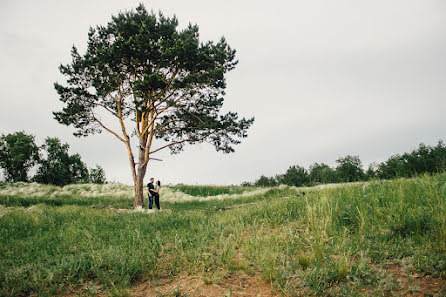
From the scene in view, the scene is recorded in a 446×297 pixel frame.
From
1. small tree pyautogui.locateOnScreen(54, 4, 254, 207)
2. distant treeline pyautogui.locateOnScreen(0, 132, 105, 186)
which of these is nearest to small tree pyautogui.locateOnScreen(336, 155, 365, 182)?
small tree pyautogui.locateOnScreen(54, 4, 254, 207)

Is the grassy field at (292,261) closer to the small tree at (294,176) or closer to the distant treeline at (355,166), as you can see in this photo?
the distant treeline at (355,166)

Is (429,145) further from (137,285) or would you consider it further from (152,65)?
(137,285)

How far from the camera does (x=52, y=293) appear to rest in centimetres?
285

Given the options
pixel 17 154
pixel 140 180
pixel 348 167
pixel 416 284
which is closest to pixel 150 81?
pixel 140 180

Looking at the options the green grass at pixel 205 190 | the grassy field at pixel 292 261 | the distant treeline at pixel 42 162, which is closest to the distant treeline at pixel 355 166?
the green grass at pixel 205 190

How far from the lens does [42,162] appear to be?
43.6 metres

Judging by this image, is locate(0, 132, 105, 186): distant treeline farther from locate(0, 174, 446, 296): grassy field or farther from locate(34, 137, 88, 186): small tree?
locate(0, 174, 446, 296): grassy field

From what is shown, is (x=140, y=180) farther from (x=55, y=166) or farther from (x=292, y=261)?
(x=55, y=166)

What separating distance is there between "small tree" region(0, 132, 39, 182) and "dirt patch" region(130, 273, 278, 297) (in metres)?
48.6

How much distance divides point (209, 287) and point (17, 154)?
51143mm

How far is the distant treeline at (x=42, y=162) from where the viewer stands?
39.8 metres

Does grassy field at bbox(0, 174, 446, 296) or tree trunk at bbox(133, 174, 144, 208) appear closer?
grassy field at bbox(0, 174, 446, 296)

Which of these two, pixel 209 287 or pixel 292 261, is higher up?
pixel 292 261

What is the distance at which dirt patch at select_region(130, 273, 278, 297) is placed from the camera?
2666 millimetres
